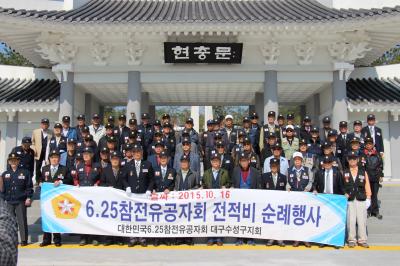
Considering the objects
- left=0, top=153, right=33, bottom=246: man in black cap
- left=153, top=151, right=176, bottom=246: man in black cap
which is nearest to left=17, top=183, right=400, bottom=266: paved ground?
left=0, top=153, right=33, bottom=246: man in black cap

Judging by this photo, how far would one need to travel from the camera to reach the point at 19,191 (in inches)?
285

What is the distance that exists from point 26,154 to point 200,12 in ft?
20.2

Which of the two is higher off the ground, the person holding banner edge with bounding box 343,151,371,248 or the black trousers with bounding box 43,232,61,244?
the person holding banner edge with bounding box 343,151,371,248

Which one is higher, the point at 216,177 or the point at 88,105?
the point at 88,105

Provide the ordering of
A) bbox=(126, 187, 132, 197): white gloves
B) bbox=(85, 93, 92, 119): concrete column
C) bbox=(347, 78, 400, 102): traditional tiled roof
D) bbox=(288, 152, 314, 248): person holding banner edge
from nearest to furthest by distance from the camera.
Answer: bbox=(126, 187, 132, 197): white gloves < bbox=(288, 152, 314, 248): person holding banner edge < bbox=(347, 78, 400, 102): traditional tiled roof < bbox=(85, 93, 92, 119): concrete column

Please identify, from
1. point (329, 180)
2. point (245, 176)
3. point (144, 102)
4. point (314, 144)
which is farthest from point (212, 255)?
point (144, 102)

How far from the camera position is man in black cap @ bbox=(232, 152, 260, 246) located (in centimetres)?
723

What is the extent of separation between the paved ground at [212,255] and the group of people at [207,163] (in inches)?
14.0

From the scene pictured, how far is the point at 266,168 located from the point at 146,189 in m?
2.43

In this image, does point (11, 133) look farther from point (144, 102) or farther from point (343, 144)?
point (343, 144)

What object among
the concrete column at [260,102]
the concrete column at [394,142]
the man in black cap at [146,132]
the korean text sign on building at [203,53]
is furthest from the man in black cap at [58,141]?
the concrete column at [394,142]

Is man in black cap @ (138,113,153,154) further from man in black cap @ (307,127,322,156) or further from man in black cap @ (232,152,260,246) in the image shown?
man in black cap @ (307,127,322,156)

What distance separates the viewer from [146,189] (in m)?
7.35

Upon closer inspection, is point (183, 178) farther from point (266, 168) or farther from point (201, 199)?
point (266, 168)
